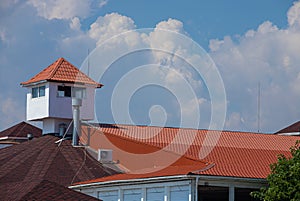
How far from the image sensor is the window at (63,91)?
6462cm

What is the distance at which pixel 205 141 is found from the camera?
61.0m

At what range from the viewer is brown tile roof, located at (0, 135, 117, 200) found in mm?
54938

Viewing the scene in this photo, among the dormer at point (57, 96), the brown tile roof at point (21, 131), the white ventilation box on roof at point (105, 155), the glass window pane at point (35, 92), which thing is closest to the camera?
the white ventilation box on roof at point (105, 155)

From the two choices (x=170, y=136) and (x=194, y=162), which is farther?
(x=170, y=136)

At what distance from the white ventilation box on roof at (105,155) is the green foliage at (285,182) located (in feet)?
56.8

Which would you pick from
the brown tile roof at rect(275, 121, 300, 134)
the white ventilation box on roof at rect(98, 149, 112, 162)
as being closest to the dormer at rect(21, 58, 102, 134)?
the white ventilation box on roof at rect(98, 149, 112, 162)

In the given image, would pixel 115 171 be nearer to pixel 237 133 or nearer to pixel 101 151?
pixel 101 151

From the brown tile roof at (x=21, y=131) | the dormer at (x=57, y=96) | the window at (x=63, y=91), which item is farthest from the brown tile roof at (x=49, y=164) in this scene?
the brown tile roof at (x=21, y=131)

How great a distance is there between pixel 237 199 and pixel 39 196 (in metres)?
22.7

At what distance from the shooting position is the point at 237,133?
6475cm

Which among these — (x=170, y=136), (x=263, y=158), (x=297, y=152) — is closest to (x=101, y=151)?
(x=170, y=136)

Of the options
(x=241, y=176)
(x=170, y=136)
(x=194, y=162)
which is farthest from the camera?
(x=170, y=136)

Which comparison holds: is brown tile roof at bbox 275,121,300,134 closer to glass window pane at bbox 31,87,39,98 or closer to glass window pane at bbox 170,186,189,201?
glass window pane at bbox 31,87,39,98

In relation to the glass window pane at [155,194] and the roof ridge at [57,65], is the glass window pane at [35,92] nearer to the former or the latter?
the roof ridge at [57,65]
